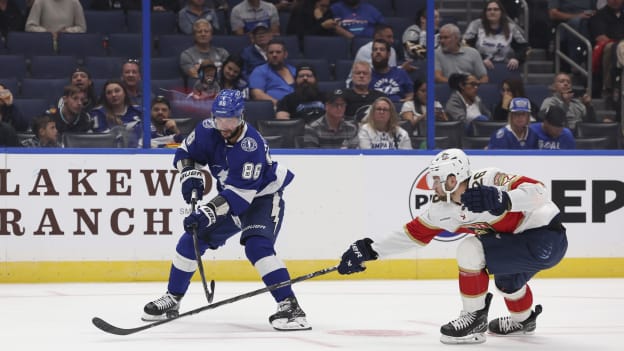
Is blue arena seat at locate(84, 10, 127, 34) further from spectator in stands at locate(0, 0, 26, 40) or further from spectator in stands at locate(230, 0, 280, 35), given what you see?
spectator in stands at locate(230, 0, 280, 35)

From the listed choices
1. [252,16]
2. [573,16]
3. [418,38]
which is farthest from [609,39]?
[252,16]

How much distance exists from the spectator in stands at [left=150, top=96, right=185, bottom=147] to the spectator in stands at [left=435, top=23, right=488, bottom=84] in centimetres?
183

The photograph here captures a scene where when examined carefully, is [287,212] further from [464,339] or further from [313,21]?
[464,339]

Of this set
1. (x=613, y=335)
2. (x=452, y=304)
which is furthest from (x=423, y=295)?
(x=613, y=335)

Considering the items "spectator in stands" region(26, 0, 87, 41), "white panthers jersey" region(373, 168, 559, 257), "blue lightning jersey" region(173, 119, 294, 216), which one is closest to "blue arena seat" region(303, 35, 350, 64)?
"spectator in stands" region(26, 0, 87, 41)

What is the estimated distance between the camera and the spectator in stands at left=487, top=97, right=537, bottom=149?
8281 millimetres

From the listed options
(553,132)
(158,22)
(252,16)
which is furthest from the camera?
(252,16)

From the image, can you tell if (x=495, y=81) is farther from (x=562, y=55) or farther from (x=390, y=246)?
(x=390, y=246)

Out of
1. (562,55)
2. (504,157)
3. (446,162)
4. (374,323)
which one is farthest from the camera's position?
(562,55)

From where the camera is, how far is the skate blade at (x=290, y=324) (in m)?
5.49

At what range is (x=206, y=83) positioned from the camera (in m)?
8.02

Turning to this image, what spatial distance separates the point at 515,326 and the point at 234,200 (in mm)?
1396

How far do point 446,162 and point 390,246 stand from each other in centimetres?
48

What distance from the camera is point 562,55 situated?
9688 mm
